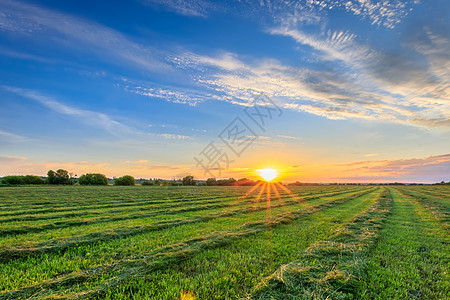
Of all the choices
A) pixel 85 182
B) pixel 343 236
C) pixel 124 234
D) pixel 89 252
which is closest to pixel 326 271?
pixel 343 236

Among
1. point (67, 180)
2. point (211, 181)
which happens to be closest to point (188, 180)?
point (211, 181)

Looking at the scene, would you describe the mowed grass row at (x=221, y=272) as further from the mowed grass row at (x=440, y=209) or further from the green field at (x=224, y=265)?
the mowed grass row at (x=440, y=209)

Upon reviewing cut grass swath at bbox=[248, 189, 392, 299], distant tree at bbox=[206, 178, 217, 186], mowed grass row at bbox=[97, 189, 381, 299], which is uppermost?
cut grass swath at bbox=[248, 189, 392, 299]

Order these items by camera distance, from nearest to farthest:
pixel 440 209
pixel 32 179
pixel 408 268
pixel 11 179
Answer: pixel 408 268
pixel 440 209
pixel 11 179
pixel 32 179

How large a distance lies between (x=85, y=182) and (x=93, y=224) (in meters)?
86.8

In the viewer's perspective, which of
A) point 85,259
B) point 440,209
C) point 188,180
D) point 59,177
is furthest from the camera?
point 188,180

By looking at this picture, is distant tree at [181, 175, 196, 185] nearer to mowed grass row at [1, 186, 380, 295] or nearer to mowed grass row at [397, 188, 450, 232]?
mowed grass row at [397, 188, 450, 232]

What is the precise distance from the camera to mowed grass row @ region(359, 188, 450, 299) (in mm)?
3789

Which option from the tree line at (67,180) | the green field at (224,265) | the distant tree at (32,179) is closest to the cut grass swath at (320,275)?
the green field at (224,265)

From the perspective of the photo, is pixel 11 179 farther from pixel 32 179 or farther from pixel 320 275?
pixel 320 275

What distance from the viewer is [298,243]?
6.48 meters

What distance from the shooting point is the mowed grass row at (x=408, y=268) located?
379 cm

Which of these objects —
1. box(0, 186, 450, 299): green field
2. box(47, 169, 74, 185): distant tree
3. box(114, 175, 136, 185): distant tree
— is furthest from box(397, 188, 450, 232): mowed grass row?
box(47, 169, 74, 185): distant tree

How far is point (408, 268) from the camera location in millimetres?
4840
